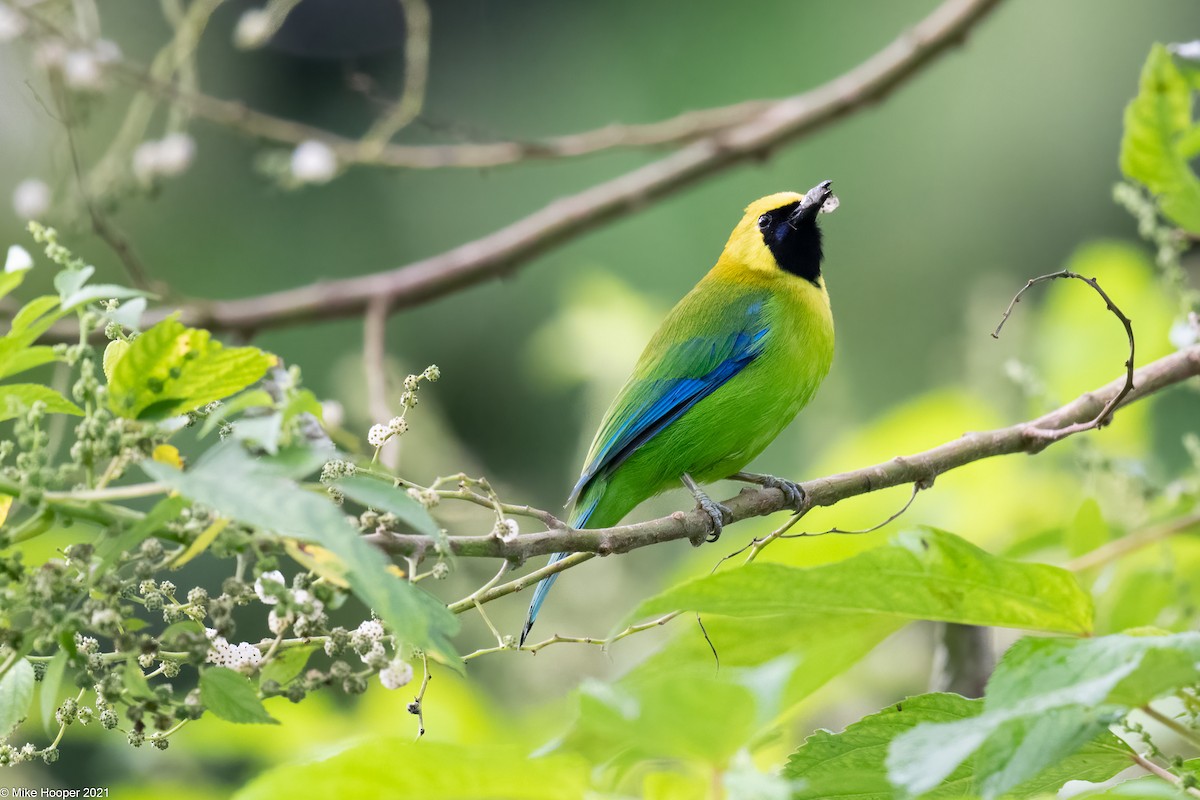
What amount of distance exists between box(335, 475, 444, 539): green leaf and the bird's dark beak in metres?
2.75

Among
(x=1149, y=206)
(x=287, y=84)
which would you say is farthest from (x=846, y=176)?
(x=1149, y=206)

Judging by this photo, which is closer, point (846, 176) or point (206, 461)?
point (206, 461)

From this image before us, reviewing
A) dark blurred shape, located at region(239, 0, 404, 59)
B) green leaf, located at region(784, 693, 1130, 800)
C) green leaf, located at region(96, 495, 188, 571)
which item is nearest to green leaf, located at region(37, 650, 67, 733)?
green leaf, located at region(96, 495, 188, 571)

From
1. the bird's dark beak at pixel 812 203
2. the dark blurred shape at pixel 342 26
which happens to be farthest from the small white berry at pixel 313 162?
the dark blurred shape at pixel 342 26

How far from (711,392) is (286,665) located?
7.29 ft

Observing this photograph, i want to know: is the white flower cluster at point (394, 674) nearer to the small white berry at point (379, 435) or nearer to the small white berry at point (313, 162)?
the small white berry at point (379, 435)

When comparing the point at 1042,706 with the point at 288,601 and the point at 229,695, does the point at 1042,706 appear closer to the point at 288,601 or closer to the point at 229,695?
the point at 288,601

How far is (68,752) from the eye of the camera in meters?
10.2

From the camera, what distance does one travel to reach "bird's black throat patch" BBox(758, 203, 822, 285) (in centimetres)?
423

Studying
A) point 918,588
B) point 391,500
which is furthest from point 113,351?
point 918,588

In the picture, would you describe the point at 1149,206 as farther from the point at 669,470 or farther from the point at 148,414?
the point at 148,414

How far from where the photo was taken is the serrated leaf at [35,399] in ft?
5.01

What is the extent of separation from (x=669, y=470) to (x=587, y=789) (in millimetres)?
2344

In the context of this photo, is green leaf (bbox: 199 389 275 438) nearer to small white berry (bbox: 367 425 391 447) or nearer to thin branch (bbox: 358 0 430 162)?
small white berry (bbox: 367 425 391 447)
